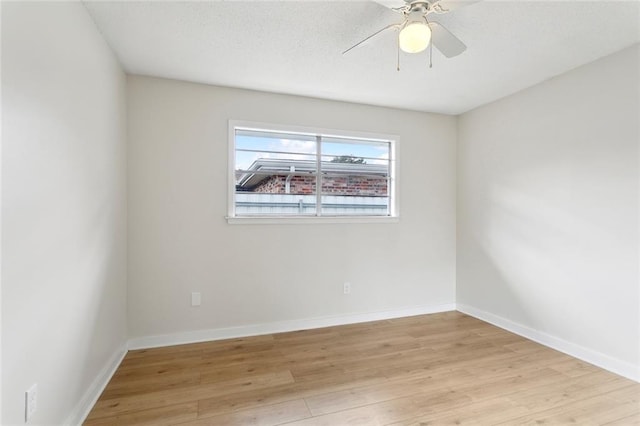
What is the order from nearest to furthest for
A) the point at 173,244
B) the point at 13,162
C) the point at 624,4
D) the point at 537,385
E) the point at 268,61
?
the point at 13,162, the point at 624,4, the point at 537,385, the point at 268,61, the point at 173,244

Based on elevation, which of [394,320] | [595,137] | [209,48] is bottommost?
[394,320]

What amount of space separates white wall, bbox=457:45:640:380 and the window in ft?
3.72

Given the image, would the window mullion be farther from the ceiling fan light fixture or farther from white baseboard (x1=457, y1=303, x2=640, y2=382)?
white baseboard (x1=457, y1=303, x2=640, y2=382)

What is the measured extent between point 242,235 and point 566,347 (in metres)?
3.12

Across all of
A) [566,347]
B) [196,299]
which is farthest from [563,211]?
[196,299]

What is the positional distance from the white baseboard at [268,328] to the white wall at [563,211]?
2.62 feet

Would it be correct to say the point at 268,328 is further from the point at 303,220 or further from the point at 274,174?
the point at 274,174

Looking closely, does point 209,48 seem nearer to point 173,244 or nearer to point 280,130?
point 280,130

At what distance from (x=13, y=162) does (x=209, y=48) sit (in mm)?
1526

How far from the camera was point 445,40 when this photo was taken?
5.82 feet

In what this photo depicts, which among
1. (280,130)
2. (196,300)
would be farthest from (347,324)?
(280,130)

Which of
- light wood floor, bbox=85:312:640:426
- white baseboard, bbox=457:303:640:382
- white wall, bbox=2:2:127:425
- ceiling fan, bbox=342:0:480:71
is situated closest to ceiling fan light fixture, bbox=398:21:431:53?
ceiling fan, bbox=342:0:480:71

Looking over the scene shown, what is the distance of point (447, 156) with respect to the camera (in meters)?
3.80

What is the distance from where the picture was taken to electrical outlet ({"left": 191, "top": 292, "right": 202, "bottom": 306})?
112 inches
